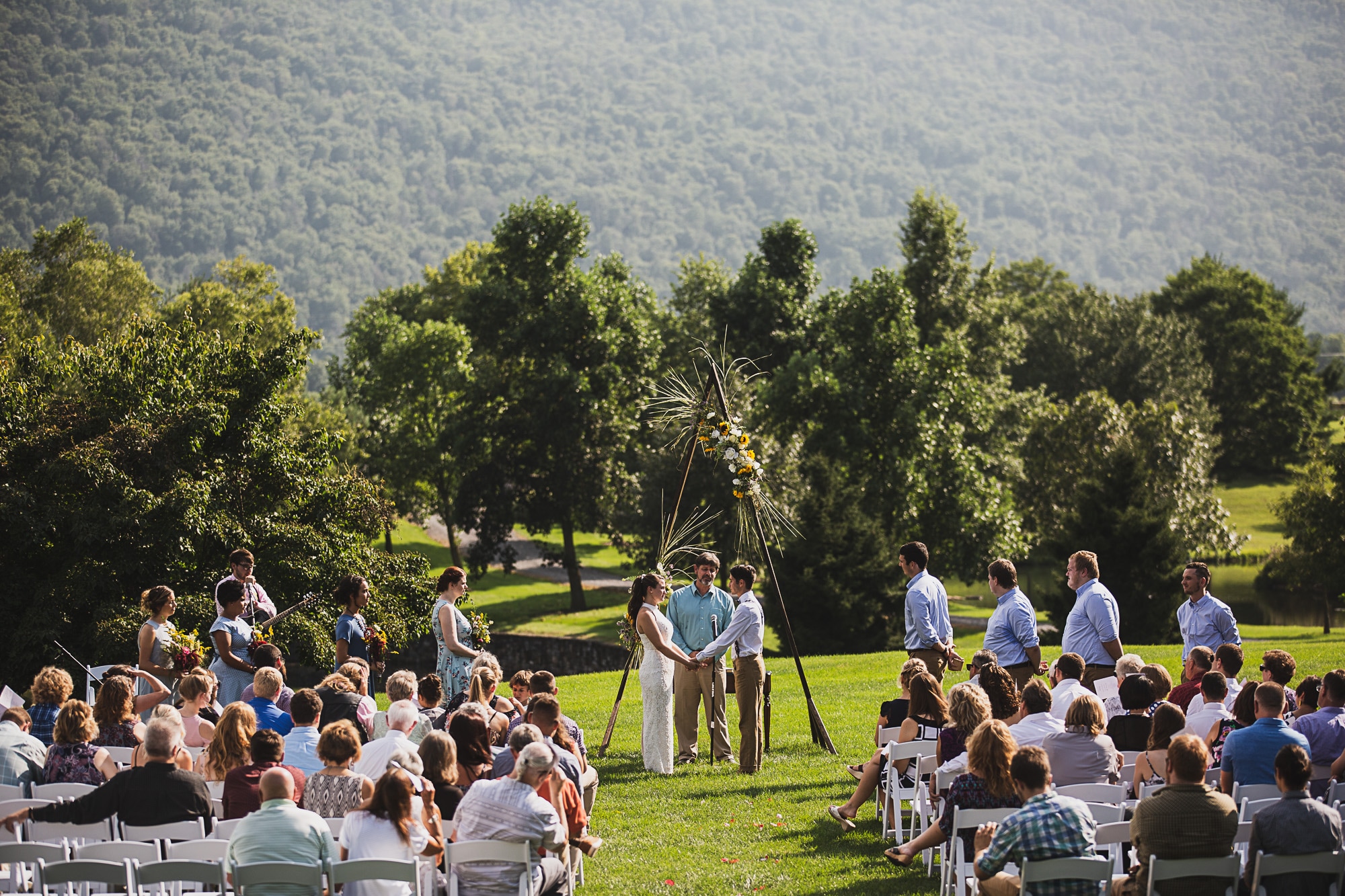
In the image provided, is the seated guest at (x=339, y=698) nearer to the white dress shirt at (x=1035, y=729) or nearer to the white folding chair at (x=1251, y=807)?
the white dress shirt at (x=1035, y=729)

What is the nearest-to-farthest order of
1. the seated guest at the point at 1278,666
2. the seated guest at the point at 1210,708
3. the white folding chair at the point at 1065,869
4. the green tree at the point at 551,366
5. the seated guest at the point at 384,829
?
the white folding chair at the point at 1065,869 < the seated guest at the point at 384,829 < the seated guest at the point at 1278,666 < the seated guest at the point at 1210,708 < the green tree at the point at 551,366

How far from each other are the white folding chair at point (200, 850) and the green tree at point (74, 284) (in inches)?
1558

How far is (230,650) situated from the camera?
11109 mm

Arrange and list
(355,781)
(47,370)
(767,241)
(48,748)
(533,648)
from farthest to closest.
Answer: (767,241)
(533,648)
(47,370)
(48,748)
(355,781)

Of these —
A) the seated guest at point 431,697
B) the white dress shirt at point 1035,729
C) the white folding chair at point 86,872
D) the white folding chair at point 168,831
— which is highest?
the seated guest at point 431,697

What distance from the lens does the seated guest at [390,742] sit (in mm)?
7941

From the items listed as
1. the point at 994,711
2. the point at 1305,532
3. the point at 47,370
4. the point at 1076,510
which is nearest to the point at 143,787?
the point at 994,711

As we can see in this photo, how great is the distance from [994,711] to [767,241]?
A: 34.7 meters

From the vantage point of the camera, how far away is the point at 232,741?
7.62 metres

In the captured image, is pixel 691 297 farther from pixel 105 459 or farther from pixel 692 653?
pixel 692 653

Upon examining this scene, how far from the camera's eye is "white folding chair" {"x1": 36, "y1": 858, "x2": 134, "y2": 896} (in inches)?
248

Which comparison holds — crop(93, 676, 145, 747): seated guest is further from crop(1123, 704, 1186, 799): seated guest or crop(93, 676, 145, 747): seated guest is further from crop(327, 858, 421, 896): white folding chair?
crop(1123, 704, 1186, 799): seated guest

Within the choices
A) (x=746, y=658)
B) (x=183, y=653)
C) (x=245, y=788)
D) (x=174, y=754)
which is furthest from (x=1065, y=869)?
(x=183, y=653)

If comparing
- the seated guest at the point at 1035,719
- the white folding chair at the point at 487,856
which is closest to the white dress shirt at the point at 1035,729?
the seated guest at the point at 1035,719
